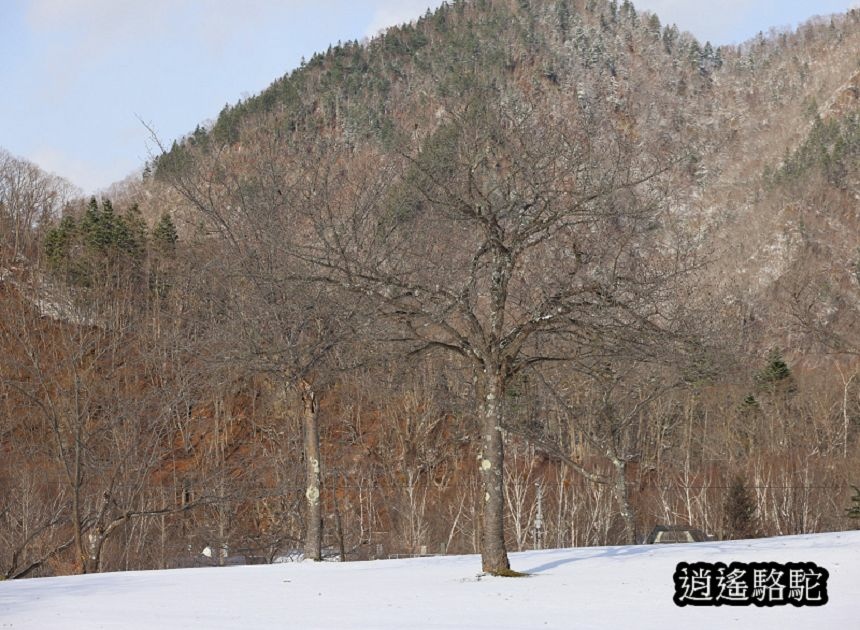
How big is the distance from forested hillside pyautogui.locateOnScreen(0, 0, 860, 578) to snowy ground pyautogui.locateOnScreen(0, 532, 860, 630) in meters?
1.71

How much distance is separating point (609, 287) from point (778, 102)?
158 m

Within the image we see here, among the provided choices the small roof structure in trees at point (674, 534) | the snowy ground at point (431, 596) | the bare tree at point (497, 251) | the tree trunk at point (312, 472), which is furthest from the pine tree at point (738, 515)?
the bare tree at point (497, 251)

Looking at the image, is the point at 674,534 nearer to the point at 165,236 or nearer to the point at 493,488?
the point at 493,488

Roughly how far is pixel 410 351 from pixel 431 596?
16.7ft

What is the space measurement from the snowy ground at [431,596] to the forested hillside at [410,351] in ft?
5.60

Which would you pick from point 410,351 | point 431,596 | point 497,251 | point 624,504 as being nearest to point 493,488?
point 431,596

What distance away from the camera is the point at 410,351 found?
17234 mm

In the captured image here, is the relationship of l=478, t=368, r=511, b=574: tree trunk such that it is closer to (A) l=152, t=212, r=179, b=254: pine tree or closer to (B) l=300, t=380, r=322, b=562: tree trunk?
(B) l=300, t=380, r=322, b=562: tree trunk

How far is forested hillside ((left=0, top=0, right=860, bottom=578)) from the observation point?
16.3 m

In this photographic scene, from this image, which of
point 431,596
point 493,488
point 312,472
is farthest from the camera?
point 312,472

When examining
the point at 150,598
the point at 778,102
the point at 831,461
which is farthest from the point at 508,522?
the point at 778,102

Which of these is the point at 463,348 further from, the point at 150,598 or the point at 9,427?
the point at 9,427

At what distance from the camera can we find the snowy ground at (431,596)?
1110 cm

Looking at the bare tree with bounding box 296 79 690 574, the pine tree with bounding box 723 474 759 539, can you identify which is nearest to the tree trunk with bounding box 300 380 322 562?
the bare tree with bounding box 296 79 690 574
